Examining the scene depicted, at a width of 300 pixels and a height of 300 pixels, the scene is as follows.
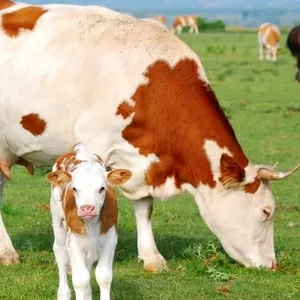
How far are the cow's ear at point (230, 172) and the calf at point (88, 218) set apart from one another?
1847mm

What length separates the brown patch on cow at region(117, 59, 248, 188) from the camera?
8.66 metres

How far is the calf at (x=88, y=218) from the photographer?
21.2 feet

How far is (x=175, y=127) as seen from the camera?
873 cm

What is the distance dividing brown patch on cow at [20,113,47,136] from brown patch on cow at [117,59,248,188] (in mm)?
754

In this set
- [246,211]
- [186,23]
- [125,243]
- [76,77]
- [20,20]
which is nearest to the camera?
[246,211]

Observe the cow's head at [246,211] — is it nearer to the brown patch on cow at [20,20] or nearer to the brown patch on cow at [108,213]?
the brown patch on cow at [108,213]

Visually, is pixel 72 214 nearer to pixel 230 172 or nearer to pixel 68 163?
pixel 68 163

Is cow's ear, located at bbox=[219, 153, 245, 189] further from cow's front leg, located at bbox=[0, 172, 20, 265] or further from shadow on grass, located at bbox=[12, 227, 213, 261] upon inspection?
cow's front leg, located at bbox=[0, 172, 20, 265]

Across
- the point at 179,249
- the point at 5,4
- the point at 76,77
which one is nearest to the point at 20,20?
the point at 5,4

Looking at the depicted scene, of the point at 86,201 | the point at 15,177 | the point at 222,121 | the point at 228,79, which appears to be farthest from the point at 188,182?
the point at 228,79

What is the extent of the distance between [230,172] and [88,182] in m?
2.33

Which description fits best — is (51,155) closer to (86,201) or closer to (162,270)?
(162,270)

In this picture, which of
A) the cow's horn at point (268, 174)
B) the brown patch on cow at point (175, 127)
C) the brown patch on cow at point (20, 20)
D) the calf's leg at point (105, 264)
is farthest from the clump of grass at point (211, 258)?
the brown patch on cow at point (20, 20)

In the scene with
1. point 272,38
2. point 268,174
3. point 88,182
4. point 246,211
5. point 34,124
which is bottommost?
point 272,38
